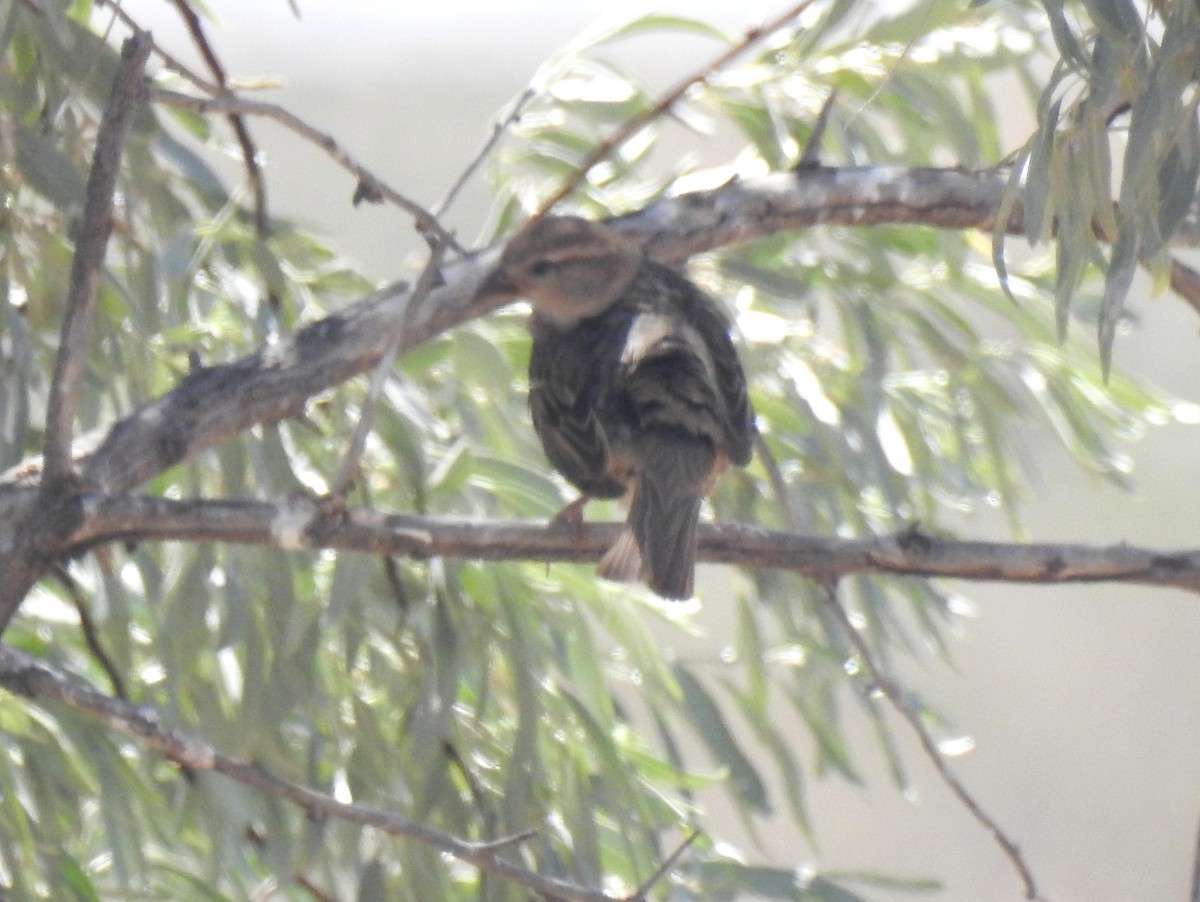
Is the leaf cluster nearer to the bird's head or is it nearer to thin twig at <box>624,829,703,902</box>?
the bird's head

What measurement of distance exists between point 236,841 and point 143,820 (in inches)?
10.9

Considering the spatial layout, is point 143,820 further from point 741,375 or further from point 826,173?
point 826,173

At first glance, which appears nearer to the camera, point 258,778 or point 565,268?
point 258,778

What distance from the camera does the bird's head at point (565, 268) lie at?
7.17 feet

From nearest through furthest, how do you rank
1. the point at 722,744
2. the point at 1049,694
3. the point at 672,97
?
1. the point at 672,97
2. the point at 722,744
3. the point at 1049,694

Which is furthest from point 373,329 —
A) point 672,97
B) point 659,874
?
point 659,874

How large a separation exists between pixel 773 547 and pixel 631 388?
669 mm

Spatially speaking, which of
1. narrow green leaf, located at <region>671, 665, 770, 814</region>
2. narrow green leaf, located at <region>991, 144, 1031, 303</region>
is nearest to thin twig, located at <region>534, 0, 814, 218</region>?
narrow green leaf, located at <region>991, 144, 1031, 303</region>

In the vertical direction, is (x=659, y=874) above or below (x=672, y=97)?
below

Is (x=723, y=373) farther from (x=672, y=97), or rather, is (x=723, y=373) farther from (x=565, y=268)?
(x=672, y=97)

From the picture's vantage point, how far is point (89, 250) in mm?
1577

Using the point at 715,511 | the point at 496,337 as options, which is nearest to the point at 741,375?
the point at 715,511

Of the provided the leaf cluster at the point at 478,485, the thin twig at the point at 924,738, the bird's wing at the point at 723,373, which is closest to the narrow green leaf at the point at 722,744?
the leaf cluster at the point at 478,485

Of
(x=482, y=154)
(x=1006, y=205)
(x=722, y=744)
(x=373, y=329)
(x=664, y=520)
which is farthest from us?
(x=722, y=744)
